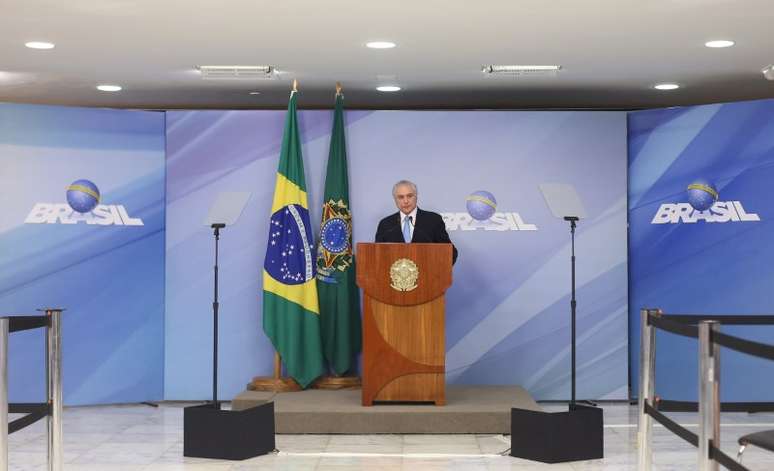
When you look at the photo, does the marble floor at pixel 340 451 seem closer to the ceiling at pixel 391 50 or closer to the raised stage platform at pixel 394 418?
the raised stage platform at pixel 394 418

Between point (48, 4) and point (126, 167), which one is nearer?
point (48, 4)

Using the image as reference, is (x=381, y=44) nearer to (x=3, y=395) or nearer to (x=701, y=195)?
(x=701, y=195)

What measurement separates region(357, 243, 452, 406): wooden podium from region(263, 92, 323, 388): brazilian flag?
117 cm

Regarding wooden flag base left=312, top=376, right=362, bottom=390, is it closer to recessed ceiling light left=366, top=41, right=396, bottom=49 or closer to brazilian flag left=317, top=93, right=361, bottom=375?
brazilian flag left=317, top=93, right=361, bottom=375

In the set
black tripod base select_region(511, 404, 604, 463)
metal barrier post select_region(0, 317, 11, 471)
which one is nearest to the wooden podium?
black tripod base select_region(511, 404, 604, 463)

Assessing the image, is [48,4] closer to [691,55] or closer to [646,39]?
[646,39]

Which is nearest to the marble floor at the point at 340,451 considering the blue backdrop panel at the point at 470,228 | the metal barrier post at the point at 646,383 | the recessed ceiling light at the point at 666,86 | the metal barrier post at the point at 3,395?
the blue backdrop panel at the point at 470,228

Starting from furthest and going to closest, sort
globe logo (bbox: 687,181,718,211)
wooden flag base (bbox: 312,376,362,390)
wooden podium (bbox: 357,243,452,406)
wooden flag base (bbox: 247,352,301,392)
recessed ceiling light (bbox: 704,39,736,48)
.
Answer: globe logo (bbox: 687,181,718,211) < wooden flag base (bbox: 312,376,362,390) < wooden flag base (bbox: 247,352,301,392) < wooden podium (bbox: 357,243,452,406) < recessed ceiling light (bbox: 704,39,736,48)

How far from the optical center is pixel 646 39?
718 cm

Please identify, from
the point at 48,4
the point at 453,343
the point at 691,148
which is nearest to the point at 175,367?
the point at 453,343

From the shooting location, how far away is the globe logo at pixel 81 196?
8969 millimetres

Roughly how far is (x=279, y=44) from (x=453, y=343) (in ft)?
10.6

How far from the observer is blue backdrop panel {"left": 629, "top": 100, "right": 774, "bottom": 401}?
8711 millimetres

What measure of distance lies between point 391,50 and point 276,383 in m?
2.87
